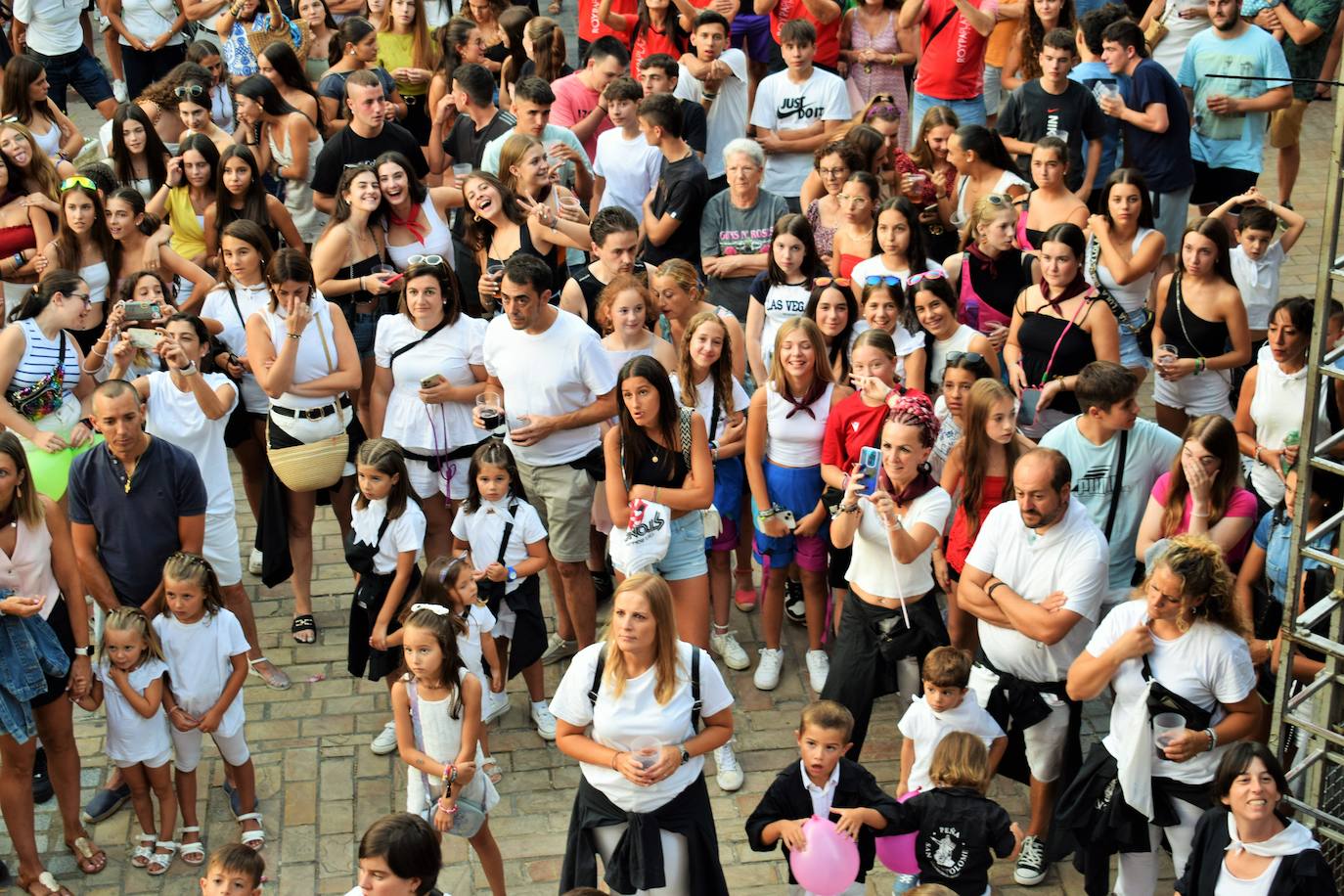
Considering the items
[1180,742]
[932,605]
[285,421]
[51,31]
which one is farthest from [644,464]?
[51,31]

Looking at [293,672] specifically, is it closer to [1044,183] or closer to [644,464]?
[644,464]

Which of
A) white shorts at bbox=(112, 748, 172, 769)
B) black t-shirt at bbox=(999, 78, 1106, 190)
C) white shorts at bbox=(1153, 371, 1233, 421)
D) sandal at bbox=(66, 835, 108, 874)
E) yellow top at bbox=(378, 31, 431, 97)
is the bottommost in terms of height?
sandal at bbox=(66, 835, 108, 874)

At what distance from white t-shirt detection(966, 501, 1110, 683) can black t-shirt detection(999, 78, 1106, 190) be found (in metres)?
3.70

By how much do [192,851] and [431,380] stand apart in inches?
89.4

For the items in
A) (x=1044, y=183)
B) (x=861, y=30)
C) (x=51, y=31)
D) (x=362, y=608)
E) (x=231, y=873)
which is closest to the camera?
(x=231, y=873)

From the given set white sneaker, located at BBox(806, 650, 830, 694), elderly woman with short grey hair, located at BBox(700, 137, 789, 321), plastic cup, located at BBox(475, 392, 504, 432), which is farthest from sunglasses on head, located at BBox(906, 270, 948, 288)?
plastic cup, located at BBox(475, 392, 504, 432)

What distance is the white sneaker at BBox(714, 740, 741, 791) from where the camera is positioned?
695cm

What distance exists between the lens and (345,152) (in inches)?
368

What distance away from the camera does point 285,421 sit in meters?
7.63

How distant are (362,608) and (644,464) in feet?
4.61

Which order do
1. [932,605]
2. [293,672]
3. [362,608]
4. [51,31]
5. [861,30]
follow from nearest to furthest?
[932,605] → [362,608] → [293,672] → [861,30] → [51,31]

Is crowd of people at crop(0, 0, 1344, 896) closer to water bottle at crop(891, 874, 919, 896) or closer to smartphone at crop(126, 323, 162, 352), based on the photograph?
smartphone at crop(126, 323, 162, 352)

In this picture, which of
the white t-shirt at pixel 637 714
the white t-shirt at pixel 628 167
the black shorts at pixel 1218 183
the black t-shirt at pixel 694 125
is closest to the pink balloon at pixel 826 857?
the white t-shirt at pixel 637 714

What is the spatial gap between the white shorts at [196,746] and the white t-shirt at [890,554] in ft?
8.54
